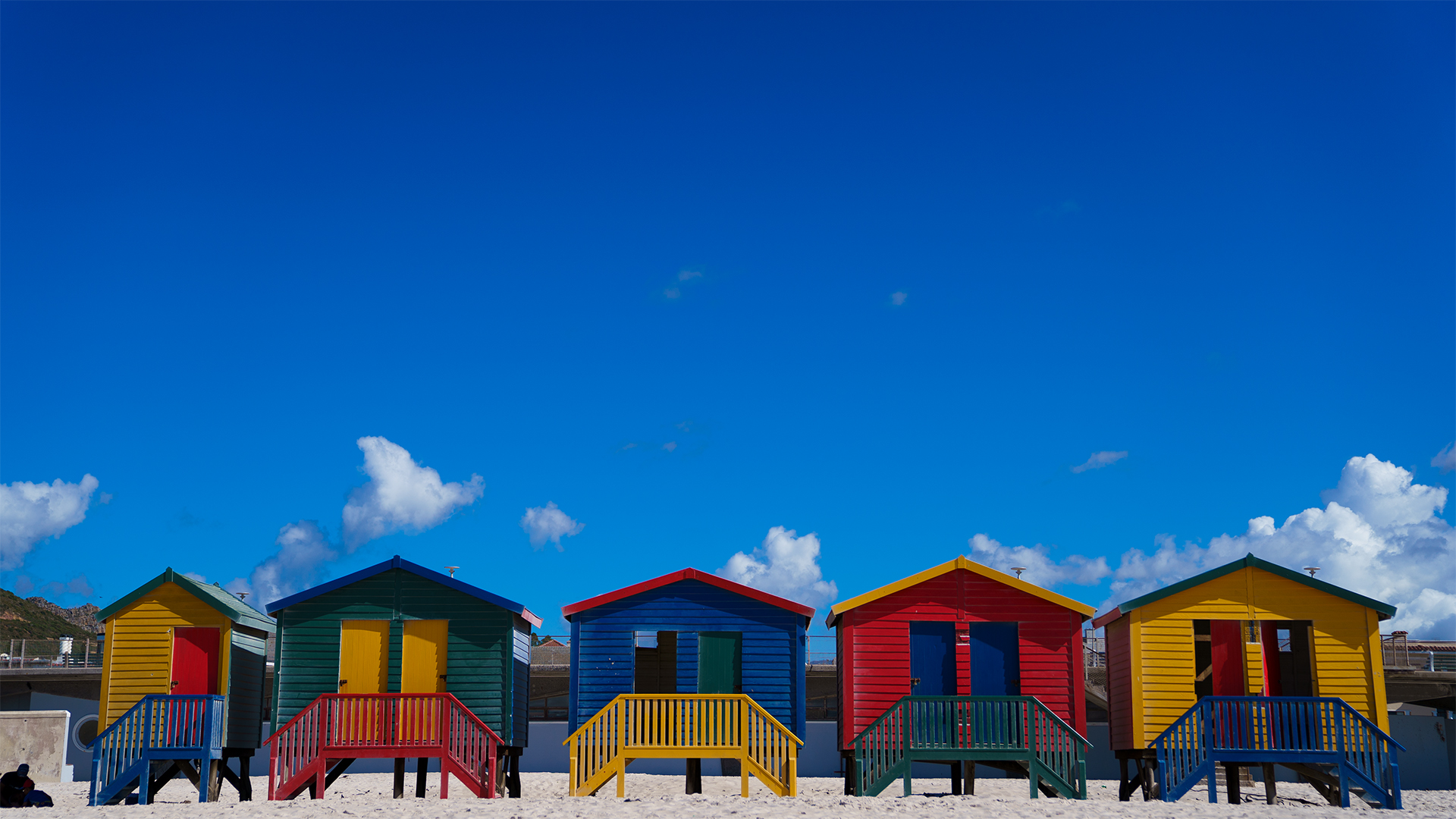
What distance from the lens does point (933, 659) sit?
21.4m

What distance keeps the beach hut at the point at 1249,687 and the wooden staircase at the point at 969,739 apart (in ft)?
5.06

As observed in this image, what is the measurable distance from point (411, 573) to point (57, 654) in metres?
24.2

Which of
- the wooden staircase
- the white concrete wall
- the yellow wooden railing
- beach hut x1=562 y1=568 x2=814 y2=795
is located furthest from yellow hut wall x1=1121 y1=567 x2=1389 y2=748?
the white concrete wall

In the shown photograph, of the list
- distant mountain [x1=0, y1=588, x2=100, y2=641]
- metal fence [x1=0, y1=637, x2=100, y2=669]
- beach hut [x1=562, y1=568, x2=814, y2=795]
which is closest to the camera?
beach hut [x1=562, y1=568, x2=814, y2=795]

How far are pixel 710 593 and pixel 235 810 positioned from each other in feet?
25.7

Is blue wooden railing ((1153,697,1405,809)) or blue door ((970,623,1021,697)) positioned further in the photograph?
blue door ((970,623,1021,697))

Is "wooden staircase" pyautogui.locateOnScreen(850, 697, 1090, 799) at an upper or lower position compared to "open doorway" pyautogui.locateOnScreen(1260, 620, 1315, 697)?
lower

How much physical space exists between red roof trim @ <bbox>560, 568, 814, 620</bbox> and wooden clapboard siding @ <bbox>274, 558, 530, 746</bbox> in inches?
57.5

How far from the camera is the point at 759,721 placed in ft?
65.3

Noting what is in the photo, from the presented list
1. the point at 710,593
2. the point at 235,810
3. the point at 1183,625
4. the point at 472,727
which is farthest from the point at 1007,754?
the point at 235,810

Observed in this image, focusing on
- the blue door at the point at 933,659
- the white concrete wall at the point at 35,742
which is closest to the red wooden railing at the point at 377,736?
the blue door at the point at 933,659

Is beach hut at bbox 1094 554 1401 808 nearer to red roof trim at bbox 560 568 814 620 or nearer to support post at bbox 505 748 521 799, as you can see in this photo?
red roof trim at bbox 560 568 814 620

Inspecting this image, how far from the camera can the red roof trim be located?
21.4 m

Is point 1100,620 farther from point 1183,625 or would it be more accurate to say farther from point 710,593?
point 710,593
